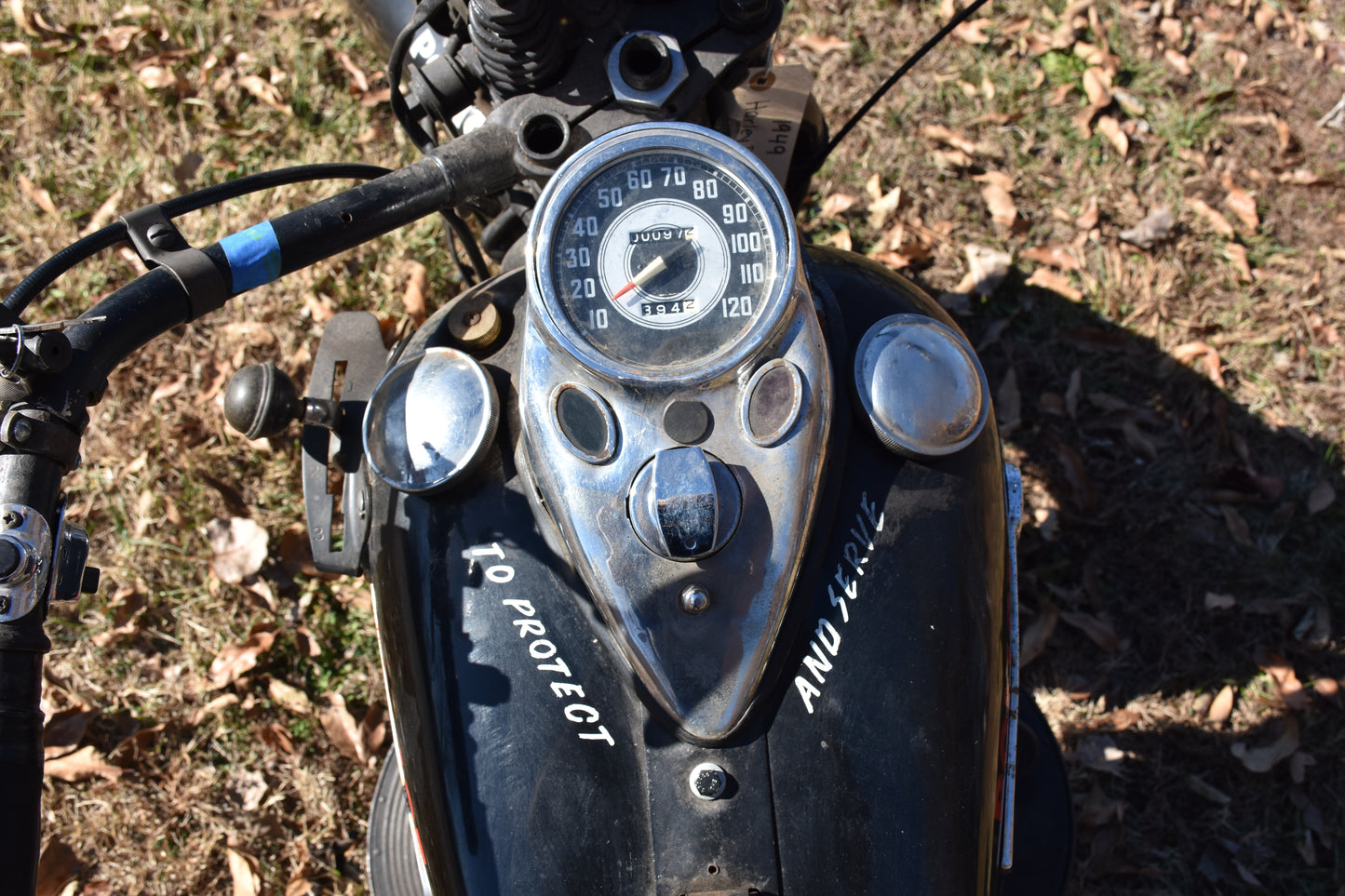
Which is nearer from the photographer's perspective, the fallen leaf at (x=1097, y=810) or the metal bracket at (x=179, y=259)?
the metal bracket at (x=179, y=259)

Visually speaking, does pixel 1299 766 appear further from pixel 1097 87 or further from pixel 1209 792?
pixel 1097 87

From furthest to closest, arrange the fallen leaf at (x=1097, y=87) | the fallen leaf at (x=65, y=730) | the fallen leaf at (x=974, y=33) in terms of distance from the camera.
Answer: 1. the fallen leaf at (x=974, y=33)
2. the fallen leaf at (x=1097, y=87)
3. the fallen leaf at (x=65, y=730)

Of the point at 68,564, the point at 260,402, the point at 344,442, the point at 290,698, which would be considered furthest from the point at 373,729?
the point at 68,564

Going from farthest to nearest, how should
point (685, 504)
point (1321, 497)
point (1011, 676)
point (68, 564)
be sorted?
point (1321, 497), point (1011, 676), point (685, 504), point (68, 564)

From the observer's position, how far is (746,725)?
1.43 meters

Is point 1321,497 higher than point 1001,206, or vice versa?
point 1001,206

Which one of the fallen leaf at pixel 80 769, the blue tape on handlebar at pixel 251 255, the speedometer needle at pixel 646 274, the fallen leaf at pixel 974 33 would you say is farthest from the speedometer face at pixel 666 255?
the fallen leaf at pixel 974 33

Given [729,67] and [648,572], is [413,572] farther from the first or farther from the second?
[729,67]

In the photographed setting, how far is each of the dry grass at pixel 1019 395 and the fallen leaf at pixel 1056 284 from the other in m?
0.02

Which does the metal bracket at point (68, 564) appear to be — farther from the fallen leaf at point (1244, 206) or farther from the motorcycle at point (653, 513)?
the fallen leaf at point (1244, 206)

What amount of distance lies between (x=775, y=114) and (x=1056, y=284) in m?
1.51

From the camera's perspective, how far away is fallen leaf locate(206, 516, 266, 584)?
2871 mm

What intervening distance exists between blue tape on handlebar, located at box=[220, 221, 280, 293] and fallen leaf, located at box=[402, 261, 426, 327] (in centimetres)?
168

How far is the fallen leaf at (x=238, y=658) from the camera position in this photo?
9.11 feet
